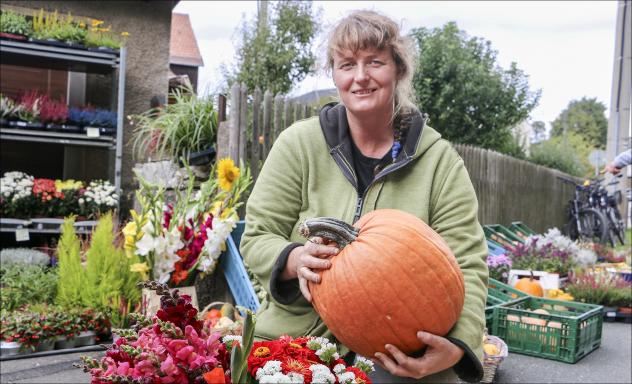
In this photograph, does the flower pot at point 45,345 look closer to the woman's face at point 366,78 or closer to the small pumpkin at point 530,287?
the woman's face at point 366,78

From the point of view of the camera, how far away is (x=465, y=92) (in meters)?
13.9

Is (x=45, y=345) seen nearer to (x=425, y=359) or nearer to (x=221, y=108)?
(x=221, y=108)

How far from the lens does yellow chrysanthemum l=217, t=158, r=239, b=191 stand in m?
3.82

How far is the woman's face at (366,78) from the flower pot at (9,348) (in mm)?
2958

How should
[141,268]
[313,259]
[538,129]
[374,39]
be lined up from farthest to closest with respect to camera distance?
[538,129] → [141,268] → [374,39] → [313,259]

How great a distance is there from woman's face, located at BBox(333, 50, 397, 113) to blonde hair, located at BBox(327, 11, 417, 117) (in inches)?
0.9

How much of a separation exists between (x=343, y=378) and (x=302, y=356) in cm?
10

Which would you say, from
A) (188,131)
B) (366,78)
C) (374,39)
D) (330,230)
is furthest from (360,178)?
(188,131)

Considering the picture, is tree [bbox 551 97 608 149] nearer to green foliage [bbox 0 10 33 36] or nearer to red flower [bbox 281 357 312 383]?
green foliage [bbox 0 10 33 36]

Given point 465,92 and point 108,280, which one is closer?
point 108,280

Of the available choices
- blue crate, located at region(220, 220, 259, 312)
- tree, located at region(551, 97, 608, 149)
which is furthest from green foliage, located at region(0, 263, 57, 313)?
tree, located at region(551, 97, 608, 149)

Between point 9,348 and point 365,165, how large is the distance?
2.91 meters

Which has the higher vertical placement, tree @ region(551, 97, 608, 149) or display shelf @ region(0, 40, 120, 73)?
tree @ region(551, 97, 608, 149)

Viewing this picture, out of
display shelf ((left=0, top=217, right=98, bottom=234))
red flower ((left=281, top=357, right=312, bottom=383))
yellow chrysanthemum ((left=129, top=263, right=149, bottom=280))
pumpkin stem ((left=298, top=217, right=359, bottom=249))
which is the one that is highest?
pumpkin stem ((left=298, top=217, right=359, bottom=249))
